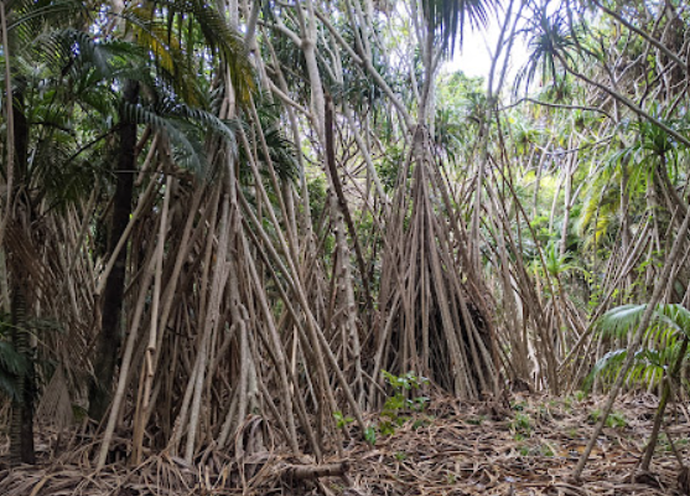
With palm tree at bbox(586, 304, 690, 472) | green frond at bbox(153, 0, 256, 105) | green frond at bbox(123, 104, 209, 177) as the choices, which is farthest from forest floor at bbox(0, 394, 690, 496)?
green frond at bbox(153, 0, 256, 105)

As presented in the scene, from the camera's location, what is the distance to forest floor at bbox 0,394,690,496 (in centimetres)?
220

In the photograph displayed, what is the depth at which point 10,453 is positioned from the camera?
2.48m

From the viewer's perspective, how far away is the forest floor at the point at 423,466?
2.20 metres

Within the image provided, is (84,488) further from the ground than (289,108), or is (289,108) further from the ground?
(289,108)

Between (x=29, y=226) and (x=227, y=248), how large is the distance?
900mm

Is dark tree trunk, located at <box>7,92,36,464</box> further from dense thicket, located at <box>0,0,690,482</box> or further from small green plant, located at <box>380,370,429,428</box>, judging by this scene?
small green plant, located at <box>380,370,429,428</box>

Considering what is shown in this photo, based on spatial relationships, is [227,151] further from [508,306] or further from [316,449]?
[508,306]

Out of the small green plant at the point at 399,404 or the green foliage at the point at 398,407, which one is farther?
the small green plant at the point at 399,404

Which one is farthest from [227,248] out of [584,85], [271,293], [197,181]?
[584,85]

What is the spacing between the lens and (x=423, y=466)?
2678 mm

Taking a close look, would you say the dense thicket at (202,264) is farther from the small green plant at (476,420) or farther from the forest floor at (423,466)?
the small green plant at (476,420)

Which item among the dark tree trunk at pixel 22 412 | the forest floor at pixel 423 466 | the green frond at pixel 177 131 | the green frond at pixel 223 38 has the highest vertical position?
the green frond at pixel 223 38

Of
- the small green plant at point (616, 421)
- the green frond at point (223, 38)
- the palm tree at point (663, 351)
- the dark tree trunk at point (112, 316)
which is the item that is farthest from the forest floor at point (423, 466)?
the green frond at point (223, 38)

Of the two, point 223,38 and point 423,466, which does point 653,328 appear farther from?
point 223,38
